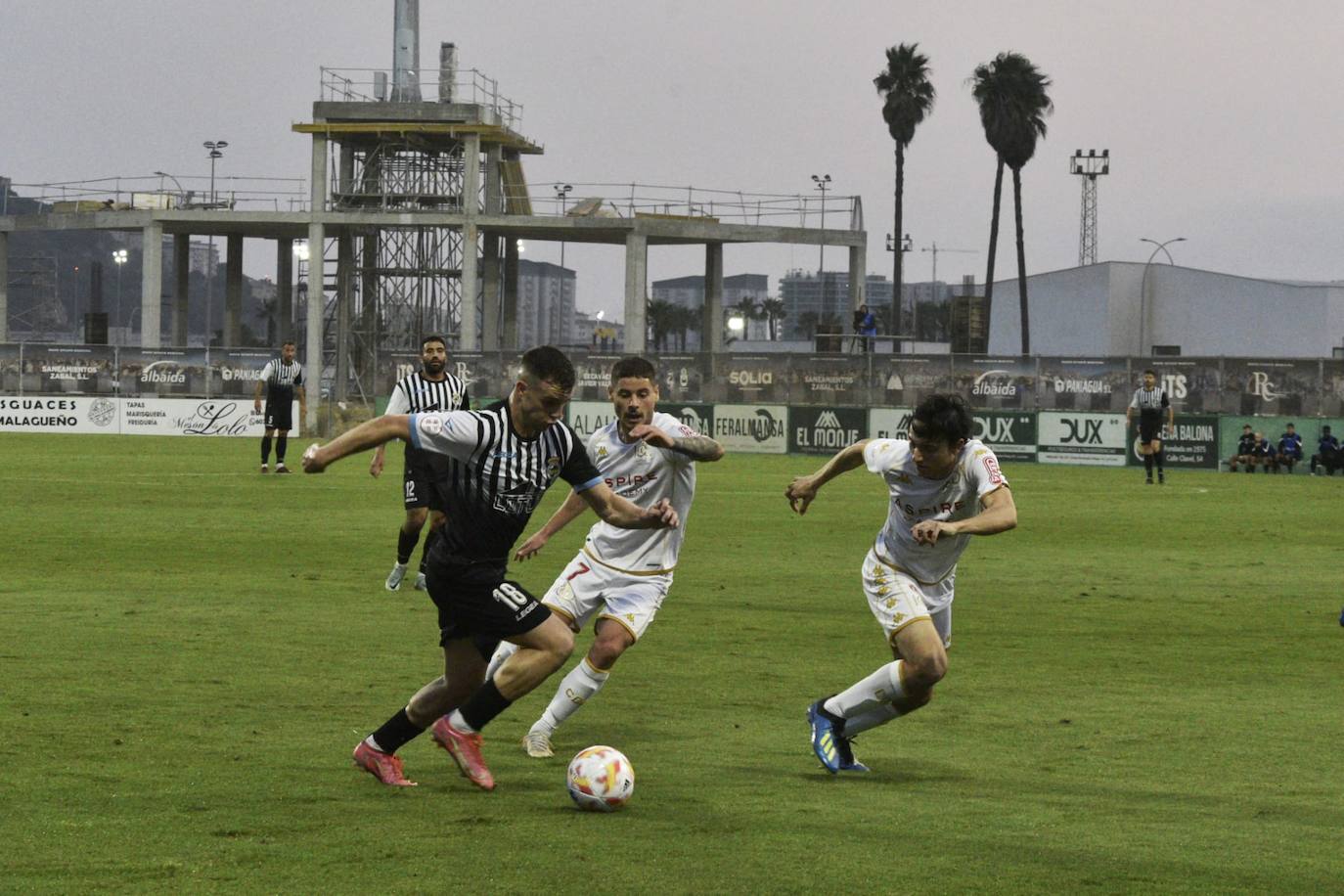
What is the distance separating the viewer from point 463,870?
6.14m

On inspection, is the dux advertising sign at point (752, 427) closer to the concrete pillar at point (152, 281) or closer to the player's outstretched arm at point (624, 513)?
the concrete pillar at point (152, 281)

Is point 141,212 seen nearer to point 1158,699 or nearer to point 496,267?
point 496,267

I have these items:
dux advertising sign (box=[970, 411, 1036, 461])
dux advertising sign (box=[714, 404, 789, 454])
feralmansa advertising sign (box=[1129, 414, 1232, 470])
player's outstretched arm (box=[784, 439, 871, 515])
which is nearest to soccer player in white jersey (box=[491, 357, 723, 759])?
player's outstretched arm (box=[784, 439, 871, 515])

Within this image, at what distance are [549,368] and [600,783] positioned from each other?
1.70 m

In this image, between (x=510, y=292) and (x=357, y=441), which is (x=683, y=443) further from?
(x=510, y=292)

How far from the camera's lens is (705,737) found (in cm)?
898

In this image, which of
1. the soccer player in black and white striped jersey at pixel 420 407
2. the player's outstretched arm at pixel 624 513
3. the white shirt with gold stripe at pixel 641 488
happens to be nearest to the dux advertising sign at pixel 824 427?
the soccer player in black and white striped jersey at pixel 420 407

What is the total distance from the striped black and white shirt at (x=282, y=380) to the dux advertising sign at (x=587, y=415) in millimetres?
16240

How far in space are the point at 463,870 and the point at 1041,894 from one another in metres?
1.97

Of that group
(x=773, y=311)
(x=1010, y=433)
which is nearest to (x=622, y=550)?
(x=1010, y=433)

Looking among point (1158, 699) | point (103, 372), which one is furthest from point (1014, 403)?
point (1158, 699)

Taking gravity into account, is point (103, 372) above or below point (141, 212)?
below

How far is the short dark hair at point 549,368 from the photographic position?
728cm

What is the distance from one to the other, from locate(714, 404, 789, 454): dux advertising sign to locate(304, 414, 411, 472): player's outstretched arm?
131 feet
